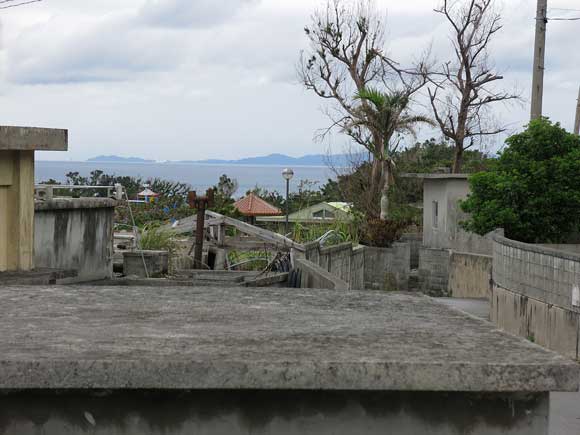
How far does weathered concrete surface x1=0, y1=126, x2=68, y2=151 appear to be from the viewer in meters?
13.1

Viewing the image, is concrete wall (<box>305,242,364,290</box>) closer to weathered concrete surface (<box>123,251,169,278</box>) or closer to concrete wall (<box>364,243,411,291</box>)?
concrete wall (<box>364,243,411,291</box>)

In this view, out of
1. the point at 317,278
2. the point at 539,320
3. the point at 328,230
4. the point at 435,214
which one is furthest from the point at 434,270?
the point at 317,278

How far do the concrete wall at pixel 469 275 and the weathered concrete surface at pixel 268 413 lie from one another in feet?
107

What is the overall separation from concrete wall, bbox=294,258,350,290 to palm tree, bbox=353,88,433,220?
2740 centimetres

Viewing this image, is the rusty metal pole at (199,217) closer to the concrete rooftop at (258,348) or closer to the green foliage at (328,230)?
the green foliage at (328,230)

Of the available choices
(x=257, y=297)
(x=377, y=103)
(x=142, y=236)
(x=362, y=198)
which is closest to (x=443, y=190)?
(x=377, y=103)

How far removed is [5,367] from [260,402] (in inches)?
35.8

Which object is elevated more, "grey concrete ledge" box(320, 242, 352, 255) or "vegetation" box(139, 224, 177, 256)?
"vegetation" box(139, 224, 177, 256)

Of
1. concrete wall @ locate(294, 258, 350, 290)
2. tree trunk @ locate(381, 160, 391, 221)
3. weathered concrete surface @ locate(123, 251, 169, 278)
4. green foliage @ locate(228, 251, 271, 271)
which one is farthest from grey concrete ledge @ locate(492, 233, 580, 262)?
tree trunk @ locate(381, 160, 391, 221)

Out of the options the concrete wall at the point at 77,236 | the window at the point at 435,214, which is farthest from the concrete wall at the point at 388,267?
the concrete wall at the point at 77,236

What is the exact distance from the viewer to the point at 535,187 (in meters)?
30.3

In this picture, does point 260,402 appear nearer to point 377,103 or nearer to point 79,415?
point 79,415

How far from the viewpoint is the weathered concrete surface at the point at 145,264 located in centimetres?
2078

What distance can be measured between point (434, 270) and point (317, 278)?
27.6m
